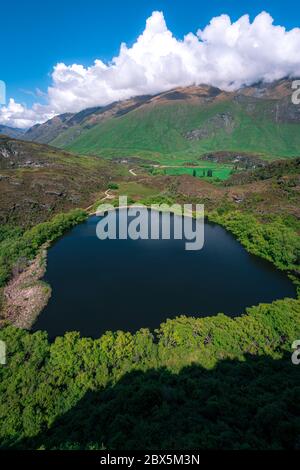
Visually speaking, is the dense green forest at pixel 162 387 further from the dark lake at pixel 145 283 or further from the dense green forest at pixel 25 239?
the dense green forest at pixel 25 239

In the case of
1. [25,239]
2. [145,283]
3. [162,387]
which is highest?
[25,239]

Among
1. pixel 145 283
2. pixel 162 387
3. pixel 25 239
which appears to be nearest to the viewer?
pixel 162 387

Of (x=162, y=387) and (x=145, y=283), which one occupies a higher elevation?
(x=145, y=283)

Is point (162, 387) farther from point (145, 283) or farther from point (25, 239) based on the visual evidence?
point (25, 239)

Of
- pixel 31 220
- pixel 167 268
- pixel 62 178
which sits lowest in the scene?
pixel 167 268

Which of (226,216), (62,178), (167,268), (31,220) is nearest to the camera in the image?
(167,268)

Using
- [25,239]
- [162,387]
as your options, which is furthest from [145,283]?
[25,239]

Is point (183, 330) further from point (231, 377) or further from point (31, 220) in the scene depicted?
point (31, 220)

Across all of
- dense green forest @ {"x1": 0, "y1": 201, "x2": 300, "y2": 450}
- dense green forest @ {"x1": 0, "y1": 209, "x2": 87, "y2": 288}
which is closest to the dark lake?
dense green forest @ {"x1": 0, "y1": 209, "x2": 87, "y2": 288}

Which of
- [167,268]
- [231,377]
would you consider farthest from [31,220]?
[231,377]

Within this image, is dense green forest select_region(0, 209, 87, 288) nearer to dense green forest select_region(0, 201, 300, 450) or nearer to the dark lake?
the dark lake
